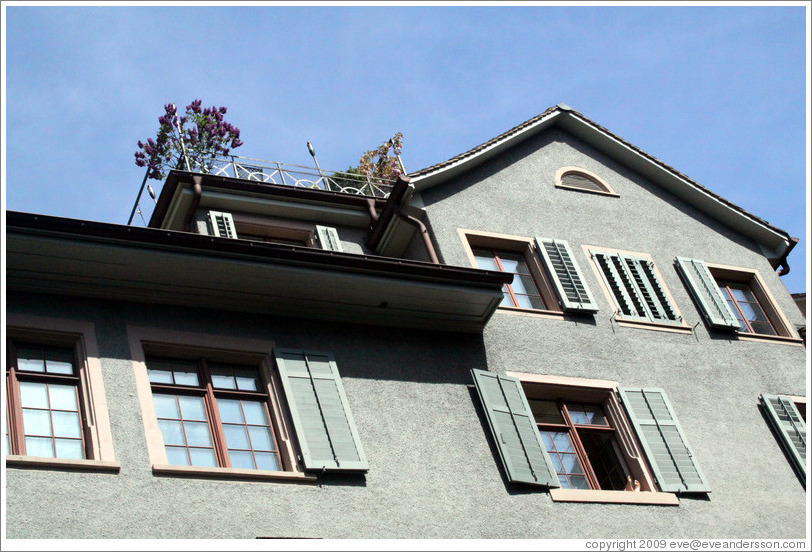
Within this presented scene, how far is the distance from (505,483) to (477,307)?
256cm

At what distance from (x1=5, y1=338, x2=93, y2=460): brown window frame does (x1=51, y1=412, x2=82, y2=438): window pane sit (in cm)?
3

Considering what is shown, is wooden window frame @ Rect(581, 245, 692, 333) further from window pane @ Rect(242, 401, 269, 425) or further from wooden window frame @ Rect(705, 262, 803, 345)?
window pane @ Rect(242, 401, 269, 425)

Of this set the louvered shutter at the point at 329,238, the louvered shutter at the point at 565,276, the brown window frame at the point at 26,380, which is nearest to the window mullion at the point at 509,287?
the louvered shutter at the point at 565,276

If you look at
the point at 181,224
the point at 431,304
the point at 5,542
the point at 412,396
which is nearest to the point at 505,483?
the point at 412,396

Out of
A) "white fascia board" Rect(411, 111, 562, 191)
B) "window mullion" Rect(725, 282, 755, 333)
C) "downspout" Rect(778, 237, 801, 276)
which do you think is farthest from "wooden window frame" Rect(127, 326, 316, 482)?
"downspout" Rect(778, 237, 801, 276)

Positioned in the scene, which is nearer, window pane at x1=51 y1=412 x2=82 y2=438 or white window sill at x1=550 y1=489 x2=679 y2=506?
window pane at x1=51 y1=412 x2=82 y2=438

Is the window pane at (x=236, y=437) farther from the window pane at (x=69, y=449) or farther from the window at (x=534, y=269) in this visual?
the window at (x=534, y=269)

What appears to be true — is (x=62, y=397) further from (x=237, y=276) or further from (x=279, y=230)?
(x=279, y=230)

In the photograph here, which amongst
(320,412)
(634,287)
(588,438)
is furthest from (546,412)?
(320,412)

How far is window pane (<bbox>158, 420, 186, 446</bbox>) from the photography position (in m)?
10.8

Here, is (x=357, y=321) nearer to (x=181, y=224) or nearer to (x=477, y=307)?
(x=477, y=307)

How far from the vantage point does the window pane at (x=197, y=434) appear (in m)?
10.9

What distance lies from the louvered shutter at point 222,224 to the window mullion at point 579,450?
5130mm

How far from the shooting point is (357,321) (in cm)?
1306
